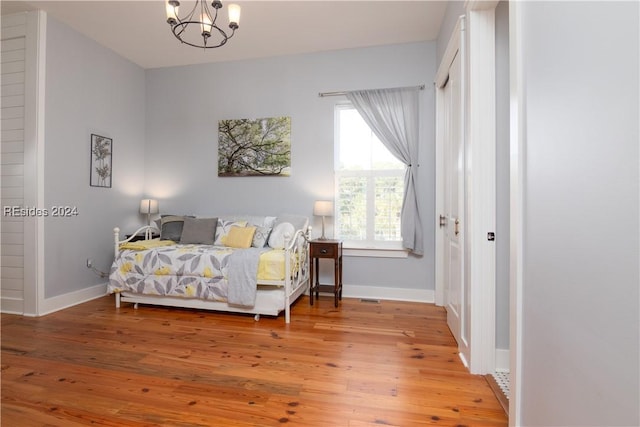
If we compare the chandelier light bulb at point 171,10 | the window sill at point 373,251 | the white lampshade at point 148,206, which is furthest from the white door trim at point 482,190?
the white lampshade at point 148,206

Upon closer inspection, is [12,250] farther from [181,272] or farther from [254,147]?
[254,147]

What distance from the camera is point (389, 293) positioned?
369cm

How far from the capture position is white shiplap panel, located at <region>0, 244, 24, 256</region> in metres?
3.17

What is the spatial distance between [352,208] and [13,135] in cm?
380

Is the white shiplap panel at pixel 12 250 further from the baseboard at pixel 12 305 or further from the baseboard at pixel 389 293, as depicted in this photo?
the baseboard at pixel 389 293

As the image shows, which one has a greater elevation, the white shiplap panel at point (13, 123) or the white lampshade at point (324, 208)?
the white shiplap panel at point (13, 123)

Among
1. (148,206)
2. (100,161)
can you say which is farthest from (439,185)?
(100,161)

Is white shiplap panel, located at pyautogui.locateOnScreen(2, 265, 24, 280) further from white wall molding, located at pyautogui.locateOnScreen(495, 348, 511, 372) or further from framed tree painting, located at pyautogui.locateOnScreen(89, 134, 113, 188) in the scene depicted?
white wall molding, located at pyautogui.locateOnScreen(495, 348, 511, 372)

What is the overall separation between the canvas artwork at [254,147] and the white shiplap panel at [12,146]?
2028mm

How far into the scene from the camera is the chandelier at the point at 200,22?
2.22 m

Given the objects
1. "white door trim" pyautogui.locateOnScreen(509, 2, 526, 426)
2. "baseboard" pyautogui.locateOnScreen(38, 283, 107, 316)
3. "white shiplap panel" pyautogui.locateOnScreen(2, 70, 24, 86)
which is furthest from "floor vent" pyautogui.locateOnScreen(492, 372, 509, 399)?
"white shiplap panel" pyautogui.locateOnScreen(2, 70, 24, 86)

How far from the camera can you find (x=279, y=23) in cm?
326

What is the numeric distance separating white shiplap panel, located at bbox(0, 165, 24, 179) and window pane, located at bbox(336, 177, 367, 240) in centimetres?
347

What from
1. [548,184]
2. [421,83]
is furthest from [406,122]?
[548,184]
